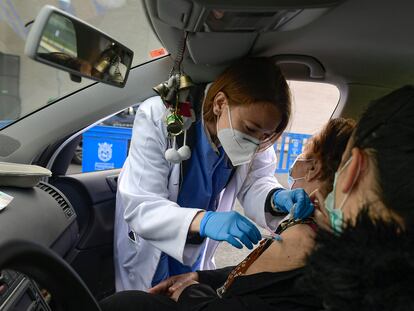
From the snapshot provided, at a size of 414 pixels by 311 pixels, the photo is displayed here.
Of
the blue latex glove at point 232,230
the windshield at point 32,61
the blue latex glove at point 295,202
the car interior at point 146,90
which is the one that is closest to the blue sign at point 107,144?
the windshield at point 32,61

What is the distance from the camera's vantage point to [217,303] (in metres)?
1.03

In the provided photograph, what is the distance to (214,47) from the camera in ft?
4.97

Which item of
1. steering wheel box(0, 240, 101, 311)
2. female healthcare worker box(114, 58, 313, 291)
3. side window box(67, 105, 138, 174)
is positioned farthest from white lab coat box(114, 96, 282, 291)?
side window box(67, 105, 138, 174)

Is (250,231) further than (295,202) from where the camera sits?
No

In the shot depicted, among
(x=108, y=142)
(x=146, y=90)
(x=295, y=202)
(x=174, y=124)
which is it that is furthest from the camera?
(x=108, y=142)

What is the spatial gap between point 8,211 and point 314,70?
139 centimetres

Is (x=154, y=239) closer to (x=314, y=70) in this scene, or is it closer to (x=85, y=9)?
(x=314, y=70)

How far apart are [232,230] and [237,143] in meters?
0.42

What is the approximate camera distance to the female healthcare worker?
1389 mm

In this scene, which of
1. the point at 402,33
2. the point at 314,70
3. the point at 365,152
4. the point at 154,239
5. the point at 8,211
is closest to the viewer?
the point at 365,152

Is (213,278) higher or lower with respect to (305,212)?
lower

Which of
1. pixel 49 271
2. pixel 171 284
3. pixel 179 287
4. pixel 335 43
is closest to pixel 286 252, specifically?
pixel 179 287

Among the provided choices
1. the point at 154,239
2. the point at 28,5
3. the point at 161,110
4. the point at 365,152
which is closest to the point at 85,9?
the point at 28,5

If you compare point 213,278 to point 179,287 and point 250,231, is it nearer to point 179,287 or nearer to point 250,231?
point 179,287
